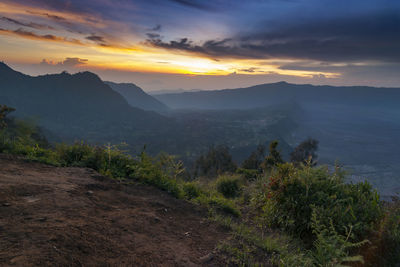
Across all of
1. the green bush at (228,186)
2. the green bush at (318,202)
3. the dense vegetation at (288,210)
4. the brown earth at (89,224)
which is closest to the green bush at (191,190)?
the dense vegetation at (288,210)

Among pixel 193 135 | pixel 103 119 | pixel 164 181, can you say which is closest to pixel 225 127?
pixel 193 135

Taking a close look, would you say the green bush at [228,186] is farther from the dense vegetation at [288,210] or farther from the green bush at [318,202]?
the green bush at [318,202]

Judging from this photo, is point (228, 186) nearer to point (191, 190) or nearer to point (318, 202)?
point (191, 190)

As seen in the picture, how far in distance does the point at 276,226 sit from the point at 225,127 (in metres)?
186

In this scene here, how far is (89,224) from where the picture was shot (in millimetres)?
3205

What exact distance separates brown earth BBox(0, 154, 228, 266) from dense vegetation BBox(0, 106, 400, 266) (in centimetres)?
57

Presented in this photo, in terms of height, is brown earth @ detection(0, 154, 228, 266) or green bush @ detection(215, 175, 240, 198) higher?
brown earth @ detection(0, 154, 228, 266)

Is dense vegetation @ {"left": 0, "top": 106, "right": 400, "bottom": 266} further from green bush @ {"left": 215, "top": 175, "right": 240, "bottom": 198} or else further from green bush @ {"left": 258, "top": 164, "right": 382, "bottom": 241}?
green bush @ {"left": 215, "top": 175, "right": 240, "bottom": 198}

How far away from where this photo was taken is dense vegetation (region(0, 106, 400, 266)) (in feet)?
12.2

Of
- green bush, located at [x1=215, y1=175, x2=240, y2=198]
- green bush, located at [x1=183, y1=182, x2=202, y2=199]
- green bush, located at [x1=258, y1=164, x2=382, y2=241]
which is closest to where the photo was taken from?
green bush, located at [x1=258, y1=164, x2=382, y2=241]

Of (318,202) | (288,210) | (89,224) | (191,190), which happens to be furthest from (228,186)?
(89,224)

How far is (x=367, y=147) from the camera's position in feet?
635

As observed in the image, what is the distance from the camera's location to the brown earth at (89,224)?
2504 millimetres

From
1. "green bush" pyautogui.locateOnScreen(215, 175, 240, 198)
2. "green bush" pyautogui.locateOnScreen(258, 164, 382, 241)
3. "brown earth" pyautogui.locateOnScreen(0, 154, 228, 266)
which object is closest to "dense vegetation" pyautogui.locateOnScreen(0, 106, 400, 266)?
"green bush" pyautogui.locateOnScreen(258, 164, 382, 241)
